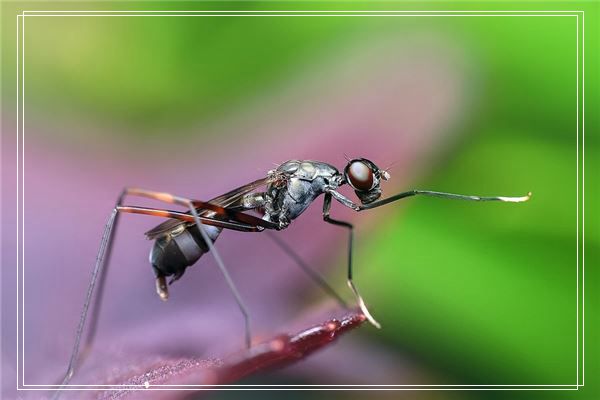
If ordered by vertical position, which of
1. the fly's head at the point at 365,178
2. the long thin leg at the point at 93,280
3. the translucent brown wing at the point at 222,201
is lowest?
the long thin leg at the point at 93,280

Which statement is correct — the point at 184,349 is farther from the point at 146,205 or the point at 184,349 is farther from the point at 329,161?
the point at 329,161

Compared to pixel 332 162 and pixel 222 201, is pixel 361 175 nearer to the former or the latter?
pixel 332 162

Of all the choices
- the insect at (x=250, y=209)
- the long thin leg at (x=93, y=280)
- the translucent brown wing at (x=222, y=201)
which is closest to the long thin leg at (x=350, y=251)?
the insect at (x=250, y=209)

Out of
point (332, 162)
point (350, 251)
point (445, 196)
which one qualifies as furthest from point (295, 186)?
point (445, 196)

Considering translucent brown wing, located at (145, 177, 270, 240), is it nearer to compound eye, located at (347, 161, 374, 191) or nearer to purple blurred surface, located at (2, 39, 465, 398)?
purple blurred surface, located at (2, 39, 465, 398)

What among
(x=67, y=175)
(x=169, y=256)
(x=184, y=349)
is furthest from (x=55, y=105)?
(x=184, y=349)

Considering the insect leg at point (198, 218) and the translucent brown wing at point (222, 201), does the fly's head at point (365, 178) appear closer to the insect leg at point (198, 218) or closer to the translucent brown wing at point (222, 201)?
the translucent brown wing at point (222, 201)
